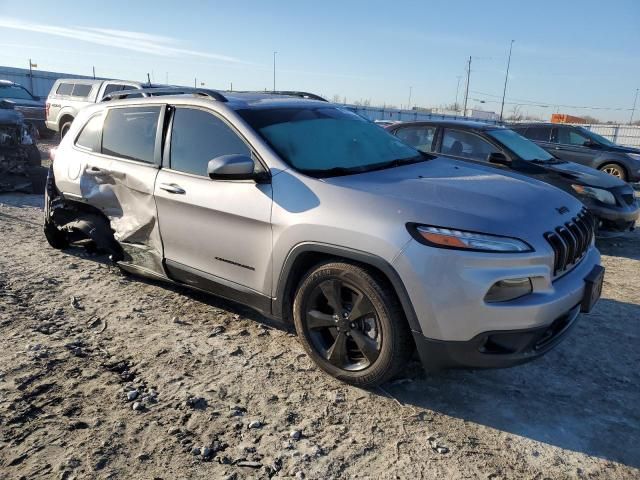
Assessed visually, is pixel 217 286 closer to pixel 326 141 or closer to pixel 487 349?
pixel 326 141

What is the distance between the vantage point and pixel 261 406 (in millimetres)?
2967

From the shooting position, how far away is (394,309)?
282 centimetres

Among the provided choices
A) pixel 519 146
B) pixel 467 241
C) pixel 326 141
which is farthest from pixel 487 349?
pixel 519 146

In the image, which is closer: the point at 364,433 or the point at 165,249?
the point at 364,433

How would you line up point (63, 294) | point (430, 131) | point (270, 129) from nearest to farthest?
1. point (270, 129)
2. point (63, 294)
3. point (430, 131)

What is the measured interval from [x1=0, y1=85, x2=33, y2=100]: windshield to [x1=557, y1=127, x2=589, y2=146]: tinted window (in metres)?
16.9

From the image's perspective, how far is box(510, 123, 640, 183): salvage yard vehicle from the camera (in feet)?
37.0

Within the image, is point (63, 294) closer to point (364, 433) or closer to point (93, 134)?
point (93, 134)

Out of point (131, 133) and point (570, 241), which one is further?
point (131, 133)

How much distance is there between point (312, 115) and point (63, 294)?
2.77 meters

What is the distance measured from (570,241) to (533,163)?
4197mm

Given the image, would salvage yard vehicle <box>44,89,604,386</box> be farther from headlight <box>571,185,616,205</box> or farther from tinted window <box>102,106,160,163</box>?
headlight <box>571,185,616,205</box>

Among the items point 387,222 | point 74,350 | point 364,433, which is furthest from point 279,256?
point 74,350

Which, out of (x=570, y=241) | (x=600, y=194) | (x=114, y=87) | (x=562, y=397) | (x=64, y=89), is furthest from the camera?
(x=64, y=89)
